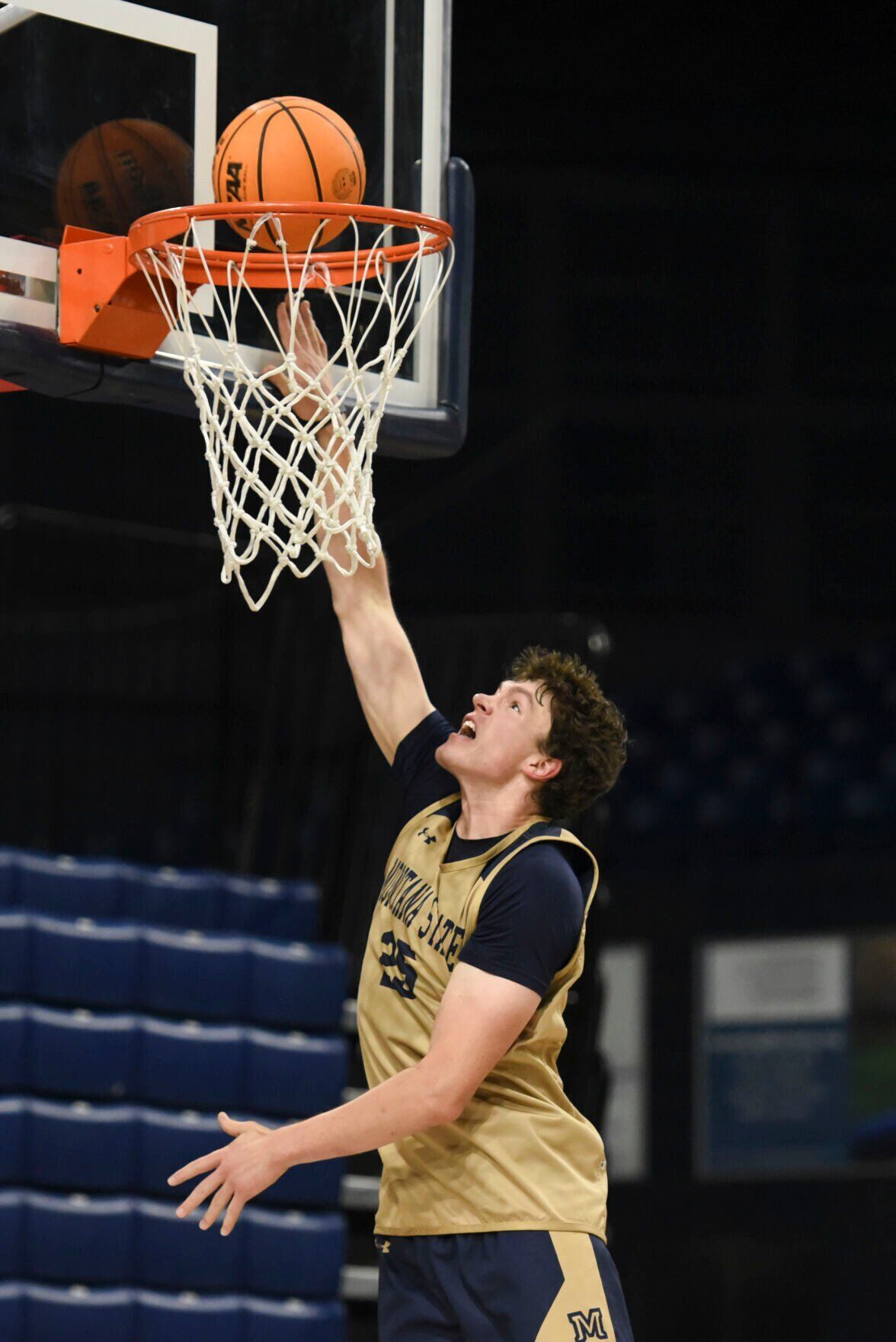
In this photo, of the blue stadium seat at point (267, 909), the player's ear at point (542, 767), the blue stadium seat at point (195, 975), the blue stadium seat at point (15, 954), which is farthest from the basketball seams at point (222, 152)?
the blue stadium seat at point (267, 909)

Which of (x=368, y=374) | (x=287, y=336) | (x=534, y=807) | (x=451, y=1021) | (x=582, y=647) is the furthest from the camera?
(x=582, y=647)

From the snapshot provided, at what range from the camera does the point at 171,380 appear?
3.28 meters

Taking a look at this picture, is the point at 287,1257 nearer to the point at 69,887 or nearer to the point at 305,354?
the point at 69,887

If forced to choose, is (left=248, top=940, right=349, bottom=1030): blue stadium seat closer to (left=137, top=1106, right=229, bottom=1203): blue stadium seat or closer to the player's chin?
(left=137, top=1106, right=229, bottom=1203): blue stadium seat

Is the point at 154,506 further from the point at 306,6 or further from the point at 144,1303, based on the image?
the point at 306,6

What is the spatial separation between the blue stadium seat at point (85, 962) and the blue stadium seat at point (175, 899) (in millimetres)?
516

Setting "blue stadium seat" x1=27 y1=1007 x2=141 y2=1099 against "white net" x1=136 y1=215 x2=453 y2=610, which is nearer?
"white net" x1=136 y1=215 x2=453 y2=610

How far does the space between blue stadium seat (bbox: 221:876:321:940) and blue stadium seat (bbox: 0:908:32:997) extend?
3.40 ft

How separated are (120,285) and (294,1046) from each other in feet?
10.1

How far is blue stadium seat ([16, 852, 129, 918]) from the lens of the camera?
5.84 metres

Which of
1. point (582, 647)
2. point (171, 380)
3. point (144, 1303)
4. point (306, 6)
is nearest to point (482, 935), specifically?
point (171, 380)

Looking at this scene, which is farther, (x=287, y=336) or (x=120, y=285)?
(x=287, y=336)

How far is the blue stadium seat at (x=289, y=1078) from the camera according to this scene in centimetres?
553

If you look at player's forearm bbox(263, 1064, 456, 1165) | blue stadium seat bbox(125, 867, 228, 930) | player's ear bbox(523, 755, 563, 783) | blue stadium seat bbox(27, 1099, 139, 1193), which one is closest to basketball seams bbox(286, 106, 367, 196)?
player's ear bbox(523, 755, 563, 783)
